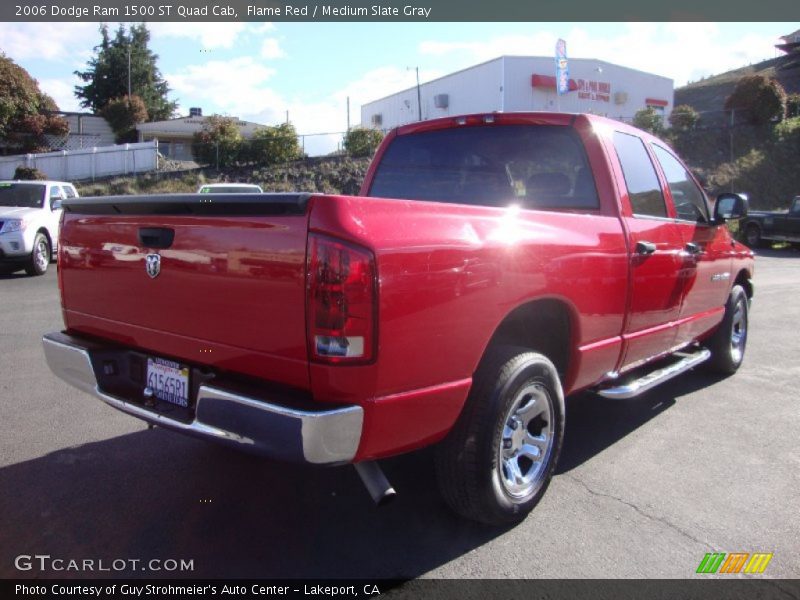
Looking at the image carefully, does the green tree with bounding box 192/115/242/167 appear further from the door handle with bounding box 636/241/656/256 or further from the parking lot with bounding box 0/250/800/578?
the door handle with bounding box 636/241/656/256

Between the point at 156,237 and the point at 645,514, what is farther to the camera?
the point at 645,514

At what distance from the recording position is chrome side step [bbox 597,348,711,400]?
3777 mm

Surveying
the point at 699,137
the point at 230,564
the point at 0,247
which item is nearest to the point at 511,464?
the point at 230,564

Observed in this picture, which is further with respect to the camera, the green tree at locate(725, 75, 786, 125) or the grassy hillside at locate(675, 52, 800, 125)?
the grassy hillside at locate(675, 52, 800, 125)

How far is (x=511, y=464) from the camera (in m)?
3.12

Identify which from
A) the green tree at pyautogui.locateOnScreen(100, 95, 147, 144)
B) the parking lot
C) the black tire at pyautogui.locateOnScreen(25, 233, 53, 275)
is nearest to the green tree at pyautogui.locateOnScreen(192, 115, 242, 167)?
the black tire at pyautogui.locateOnScreen(25, 233, 53, 275)

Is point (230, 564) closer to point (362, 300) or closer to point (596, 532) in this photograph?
point (362, 300)

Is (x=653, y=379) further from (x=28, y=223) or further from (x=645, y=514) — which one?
(x=28, y=223)

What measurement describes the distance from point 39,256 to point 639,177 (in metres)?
11.2

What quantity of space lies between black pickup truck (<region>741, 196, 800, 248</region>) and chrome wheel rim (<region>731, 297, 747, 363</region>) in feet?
48.4

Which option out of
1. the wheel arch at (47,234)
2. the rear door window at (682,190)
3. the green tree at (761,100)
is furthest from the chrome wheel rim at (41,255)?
the green tree at (761,100)

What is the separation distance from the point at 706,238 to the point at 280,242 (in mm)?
3702

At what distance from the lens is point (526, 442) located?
320 cm

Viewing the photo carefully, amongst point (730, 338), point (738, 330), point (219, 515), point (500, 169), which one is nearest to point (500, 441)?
point (219, 515)
